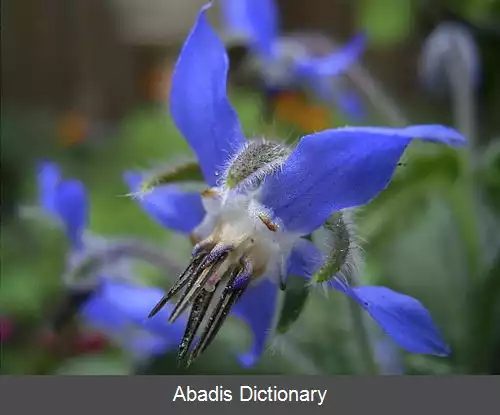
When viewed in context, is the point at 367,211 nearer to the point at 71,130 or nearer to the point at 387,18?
the point at 387,18

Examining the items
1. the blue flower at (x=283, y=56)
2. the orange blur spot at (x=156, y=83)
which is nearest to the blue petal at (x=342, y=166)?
the blue flower at (x=283, y=56)

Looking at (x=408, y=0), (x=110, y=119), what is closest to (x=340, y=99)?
(x=408, y=0)

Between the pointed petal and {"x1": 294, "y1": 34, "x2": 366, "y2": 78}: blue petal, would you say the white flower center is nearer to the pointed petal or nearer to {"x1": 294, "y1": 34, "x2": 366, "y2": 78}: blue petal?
the pointed petal

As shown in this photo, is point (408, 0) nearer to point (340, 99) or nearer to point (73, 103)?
point (340, 99)

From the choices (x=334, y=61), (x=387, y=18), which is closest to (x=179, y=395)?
(x=334, y=61)

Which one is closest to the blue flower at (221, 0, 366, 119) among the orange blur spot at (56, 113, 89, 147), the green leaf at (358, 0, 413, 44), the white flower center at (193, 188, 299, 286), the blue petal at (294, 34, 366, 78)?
the blue petal at (294, 34, 366, 78)

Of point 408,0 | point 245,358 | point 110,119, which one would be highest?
point 408,0
